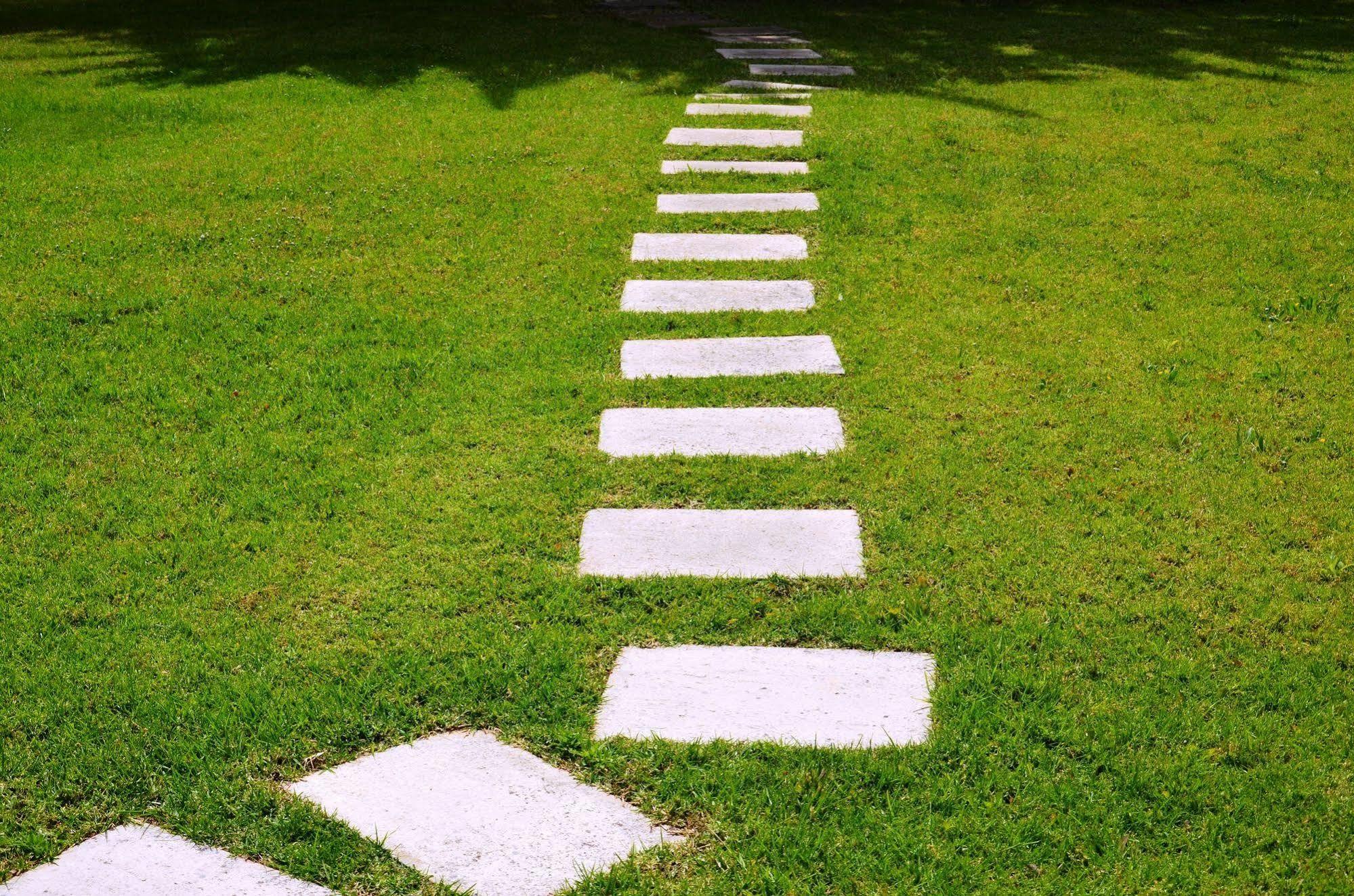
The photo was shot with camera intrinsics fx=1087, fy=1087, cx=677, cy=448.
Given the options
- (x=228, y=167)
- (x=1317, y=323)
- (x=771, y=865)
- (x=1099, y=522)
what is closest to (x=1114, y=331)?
(x=1317, y=323)

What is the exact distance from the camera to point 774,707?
283cm

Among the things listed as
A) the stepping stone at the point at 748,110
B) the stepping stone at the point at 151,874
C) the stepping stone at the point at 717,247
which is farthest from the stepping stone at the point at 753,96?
the stepping stone at the point at 151,874

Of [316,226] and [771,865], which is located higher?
[316,226]

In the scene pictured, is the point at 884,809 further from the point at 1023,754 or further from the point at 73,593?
A: the point at 73,593

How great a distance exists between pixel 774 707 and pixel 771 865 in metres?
0.51

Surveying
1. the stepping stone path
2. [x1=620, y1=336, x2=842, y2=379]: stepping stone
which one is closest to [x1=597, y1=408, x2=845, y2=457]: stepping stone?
the stepping stone path

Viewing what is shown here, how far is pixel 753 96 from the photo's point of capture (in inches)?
351

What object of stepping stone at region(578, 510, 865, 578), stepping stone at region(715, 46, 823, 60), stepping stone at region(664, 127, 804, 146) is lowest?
stepping stone at region(578, 510, 865, 578)

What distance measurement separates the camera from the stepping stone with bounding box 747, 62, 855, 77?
9.77 m

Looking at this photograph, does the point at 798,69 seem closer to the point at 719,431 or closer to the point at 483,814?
Result: the point at 719,431

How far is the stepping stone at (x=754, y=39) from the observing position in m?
11.2

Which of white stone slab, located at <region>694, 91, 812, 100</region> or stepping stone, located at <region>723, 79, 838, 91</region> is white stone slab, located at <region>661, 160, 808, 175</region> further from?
stepping stone, located at <region>723, 79, 838, 91</region>

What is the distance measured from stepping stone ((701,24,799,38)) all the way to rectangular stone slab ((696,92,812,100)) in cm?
282

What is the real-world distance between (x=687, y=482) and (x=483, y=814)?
5.24 ft
